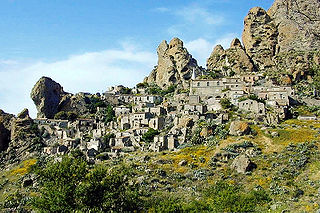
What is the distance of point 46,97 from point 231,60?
63.6 metres

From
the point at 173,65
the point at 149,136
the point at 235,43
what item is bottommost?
the point at 149,136

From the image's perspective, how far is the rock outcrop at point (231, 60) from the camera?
128500mm

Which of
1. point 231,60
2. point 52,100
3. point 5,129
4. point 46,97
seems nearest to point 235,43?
point 231,60

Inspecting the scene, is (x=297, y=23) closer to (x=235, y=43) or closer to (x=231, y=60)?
(x=235, y=43)

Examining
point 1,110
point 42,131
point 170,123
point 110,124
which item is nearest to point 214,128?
point 170,123

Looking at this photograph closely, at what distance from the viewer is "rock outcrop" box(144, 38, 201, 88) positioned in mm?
133250

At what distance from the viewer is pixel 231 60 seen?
13200 cm

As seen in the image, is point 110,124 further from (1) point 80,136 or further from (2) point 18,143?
(2) point 18,143

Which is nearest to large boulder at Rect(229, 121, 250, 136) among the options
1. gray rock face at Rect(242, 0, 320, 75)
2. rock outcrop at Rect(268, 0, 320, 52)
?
gray rock face at Rect(242, 0, 320, 75)

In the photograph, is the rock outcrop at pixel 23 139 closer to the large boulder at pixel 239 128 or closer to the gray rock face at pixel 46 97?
the gray rock face at pixel 46 97

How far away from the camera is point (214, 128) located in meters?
81.7

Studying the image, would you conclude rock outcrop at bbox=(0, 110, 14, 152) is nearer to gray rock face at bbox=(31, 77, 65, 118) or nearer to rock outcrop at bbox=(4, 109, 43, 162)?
rock outcrop at bbox=(4, 109, 43, 162)

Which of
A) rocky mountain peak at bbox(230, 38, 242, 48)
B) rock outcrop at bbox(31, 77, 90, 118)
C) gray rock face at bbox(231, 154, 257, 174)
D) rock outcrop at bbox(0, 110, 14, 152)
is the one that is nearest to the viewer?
gray rock face at bbox(231, 154, 257, 174)

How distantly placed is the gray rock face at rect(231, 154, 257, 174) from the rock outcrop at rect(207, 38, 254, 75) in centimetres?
6550
